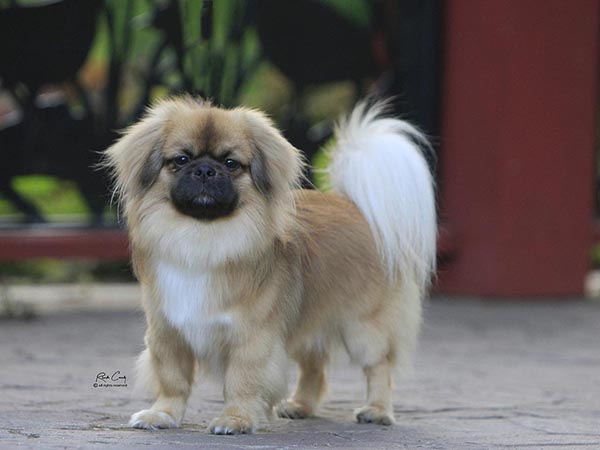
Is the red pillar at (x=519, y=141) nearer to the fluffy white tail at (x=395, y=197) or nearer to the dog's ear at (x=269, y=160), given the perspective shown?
the fluffy white tail at (x=395, y=197)

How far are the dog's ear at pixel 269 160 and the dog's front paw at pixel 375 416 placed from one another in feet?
3.37

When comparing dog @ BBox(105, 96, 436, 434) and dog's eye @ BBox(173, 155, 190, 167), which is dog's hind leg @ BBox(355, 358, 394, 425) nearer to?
dog @ BBox(105, 96, 436, 434)

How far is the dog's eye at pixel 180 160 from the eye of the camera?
4.66m

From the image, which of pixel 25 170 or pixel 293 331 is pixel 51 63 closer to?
pixel 25 170

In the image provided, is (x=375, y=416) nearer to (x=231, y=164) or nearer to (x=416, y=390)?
(x=416, y=390)

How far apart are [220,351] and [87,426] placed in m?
0.60

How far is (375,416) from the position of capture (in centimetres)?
509

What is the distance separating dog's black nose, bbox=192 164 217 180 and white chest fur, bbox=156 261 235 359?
0.37 meters

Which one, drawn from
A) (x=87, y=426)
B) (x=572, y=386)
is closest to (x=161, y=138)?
(x=87, y=426)

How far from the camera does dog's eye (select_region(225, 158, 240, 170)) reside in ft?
15.4

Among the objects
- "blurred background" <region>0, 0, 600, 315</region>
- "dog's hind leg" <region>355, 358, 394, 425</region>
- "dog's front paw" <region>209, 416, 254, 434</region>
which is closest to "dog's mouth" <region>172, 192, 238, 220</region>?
"dog's front paw" <region>209, 416, 254, 434</region>

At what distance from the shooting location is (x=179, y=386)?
4.76 meters
